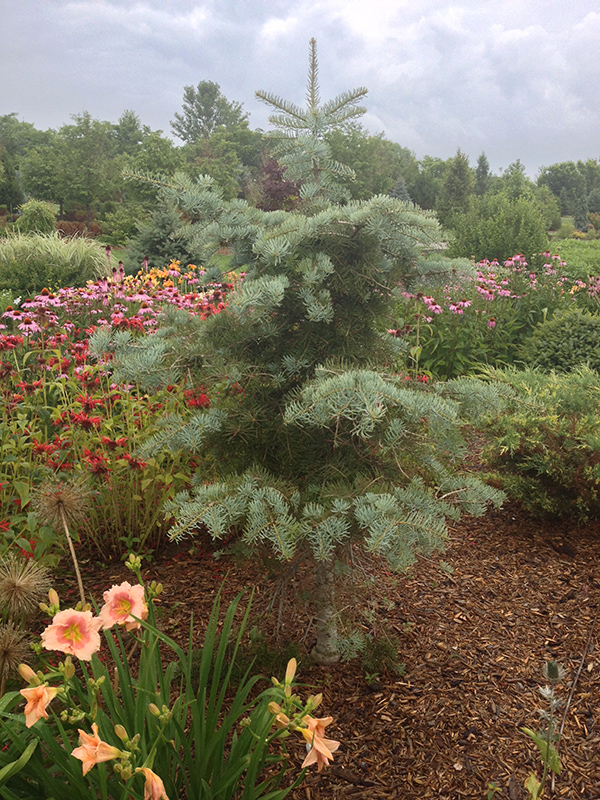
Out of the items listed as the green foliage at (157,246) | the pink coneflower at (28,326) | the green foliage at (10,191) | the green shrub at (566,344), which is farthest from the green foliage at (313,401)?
the green foliage at (10,191)

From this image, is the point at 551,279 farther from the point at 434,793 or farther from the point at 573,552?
the point at 434,793

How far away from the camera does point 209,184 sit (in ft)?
6.38

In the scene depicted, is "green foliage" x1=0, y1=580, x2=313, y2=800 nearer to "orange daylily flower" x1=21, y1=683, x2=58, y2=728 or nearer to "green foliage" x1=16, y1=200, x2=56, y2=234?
"orange daylily flower" x1=21, y1=683, x2=58, y2=728

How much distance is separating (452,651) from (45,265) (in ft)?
31.5

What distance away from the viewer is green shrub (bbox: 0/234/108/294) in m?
9.57

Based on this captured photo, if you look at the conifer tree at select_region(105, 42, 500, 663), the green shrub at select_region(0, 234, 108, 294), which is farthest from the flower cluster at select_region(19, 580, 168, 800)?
the green shrub at select_region(0, 234, 108, 294)

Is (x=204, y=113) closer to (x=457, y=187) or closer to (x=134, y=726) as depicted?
(x=457, y=187)

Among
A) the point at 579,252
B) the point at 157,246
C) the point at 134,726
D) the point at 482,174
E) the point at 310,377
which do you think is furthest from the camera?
the point at 482,174

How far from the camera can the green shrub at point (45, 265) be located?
9.57 m

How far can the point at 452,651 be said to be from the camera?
2.23m

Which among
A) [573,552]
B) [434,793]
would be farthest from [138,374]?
[573,552]

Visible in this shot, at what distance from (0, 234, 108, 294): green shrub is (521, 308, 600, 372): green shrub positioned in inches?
280

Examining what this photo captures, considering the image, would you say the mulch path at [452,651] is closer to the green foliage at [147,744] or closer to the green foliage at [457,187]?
the green foliage at [147,744]

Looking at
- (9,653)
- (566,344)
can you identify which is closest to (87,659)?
(9,653)
